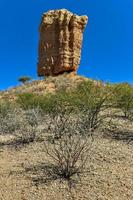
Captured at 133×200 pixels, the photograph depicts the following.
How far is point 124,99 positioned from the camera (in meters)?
15.7

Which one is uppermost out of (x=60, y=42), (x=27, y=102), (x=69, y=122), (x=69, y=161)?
(x=60, y=42)

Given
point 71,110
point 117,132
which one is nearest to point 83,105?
point 71,110

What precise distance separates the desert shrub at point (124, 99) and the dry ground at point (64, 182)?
5.04 metres

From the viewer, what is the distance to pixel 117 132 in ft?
39.9

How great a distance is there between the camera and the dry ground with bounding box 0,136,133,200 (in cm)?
724

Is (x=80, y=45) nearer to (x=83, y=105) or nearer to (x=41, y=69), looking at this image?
(x=41, y=69)

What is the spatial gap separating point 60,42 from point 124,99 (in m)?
20.8

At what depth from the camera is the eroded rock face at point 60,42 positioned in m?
35.5

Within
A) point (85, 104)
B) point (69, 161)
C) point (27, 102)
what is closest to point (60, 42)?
point (27, 102)

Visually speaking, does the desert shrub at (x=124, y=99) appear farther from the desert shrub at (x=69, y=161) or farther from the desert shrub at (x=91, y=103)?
the desert shrub at (x=69, y=161)

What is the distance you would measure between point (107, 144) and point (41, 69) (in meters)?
27.3

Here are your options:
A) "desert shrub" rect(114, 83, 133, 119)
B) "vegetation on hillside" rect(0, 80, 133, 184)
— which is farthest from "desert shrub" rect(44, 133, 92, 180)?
"desert shrub" rect(114, 83, 133, 119)

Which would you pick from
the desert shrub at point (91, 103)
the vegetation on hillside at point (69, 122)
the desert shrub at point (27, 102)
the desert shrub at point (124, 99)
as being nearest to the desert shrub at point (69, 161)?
the vegetation on hillside at point (69, 122)

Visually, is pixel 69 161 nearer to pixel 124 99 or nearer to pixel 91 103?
pixel 91 103
